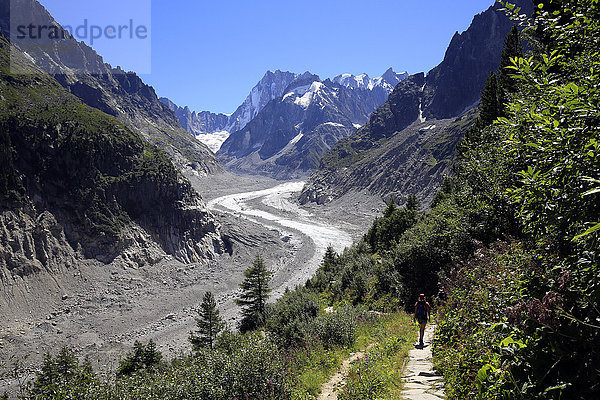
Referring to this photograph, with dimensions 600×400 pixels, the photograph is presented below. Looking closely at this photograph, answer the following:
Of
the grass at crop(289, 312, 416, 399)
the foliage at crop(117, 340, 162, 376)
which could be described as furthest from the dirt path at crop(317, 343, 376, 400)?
the foliage at crop(117, 340, 162, 376)

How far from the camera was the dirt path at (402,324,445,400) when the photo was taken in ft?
22.1

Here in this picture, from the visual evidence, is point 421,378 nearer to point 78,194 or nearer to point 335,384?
point 335,384

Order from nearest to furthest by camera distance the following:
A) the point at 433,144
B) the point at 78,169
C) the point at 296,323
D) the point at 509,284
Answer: the point at 509,284, the point at 296,323, the point at 78,169, the point at 433,144

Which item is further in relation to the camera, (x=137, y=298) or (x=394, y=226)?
(x=137, y=298)

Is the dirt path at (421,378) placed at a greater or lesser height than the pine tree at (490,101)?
lesser

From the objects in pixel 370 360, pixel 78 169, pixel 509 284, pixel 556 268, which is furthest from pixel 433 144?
pixel 556 268

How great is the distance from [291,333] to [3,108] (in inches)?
2636

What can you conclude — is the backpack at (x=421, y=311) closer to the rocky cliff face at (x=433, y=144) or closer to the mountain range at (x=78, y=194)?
the mountain range at (x=78, y=194)

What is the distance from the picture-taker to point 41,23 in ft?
578

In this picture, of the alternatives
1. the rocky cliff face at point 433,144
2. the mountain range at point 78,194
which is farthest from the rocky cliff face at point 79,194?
the rocky cliff face at point 433,144

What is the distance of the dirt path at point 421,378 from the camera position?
6746 millimetres

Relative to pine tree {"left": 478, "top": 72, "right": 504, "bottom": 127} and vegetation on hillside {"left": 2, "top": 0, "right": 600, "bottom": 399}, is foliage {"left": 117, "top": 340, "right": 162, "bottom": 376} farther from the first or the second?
pine tree {"left": 478, "top": 72, "right": 504, "bottom": 127}

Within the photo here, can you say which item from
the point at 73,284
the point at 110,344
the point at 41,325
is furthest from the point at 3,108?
the point at 110,344

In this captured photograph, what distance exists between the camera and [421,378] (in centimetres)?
786
